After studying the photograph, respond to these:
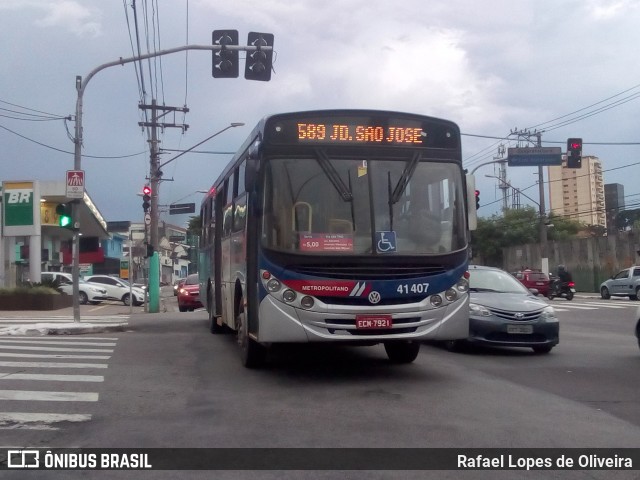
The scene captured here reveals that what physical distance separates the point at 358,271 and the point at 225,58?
7.79 meters

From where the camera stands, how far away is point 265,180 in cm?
964

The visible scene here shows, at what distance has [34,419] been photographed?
7.76m

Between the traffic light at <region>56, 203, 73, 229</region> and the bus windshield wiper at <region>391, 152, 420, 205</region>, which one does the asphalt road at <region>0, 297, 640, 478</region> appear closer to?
the bus windshield wiper at <region>391, 152, 420, 205</region>

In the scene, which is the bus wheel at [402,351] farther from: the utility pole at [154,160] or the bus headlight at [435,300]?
the utility pole at [154,160]

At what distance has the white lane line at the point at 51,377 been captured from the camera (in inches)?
405

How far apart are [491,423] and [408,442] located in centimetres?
122

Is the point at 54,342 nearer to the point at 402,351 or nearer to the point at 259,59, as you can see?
the point at 259,59

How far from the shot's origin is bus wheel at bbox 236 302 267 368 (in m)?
10.7

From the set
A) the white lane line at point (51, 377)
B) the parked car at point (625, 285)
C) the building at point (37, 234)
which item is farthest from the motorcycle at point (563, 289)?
the white lane line at point (51, 377)

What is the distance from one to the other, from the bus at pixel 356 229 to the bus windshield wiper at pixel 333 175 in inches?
0.5

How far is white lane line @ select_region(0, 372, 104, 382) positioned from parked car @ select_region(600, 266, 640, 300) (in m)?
30.2

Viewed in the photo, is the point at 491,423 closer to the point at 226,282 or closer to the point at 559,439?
the point at 559,439

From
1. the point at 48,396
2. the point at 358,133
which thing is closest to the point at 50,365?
the point at 48,396

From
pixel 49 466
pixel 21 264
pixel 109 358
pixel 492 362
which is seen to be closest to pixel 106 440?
pixel 49 466
